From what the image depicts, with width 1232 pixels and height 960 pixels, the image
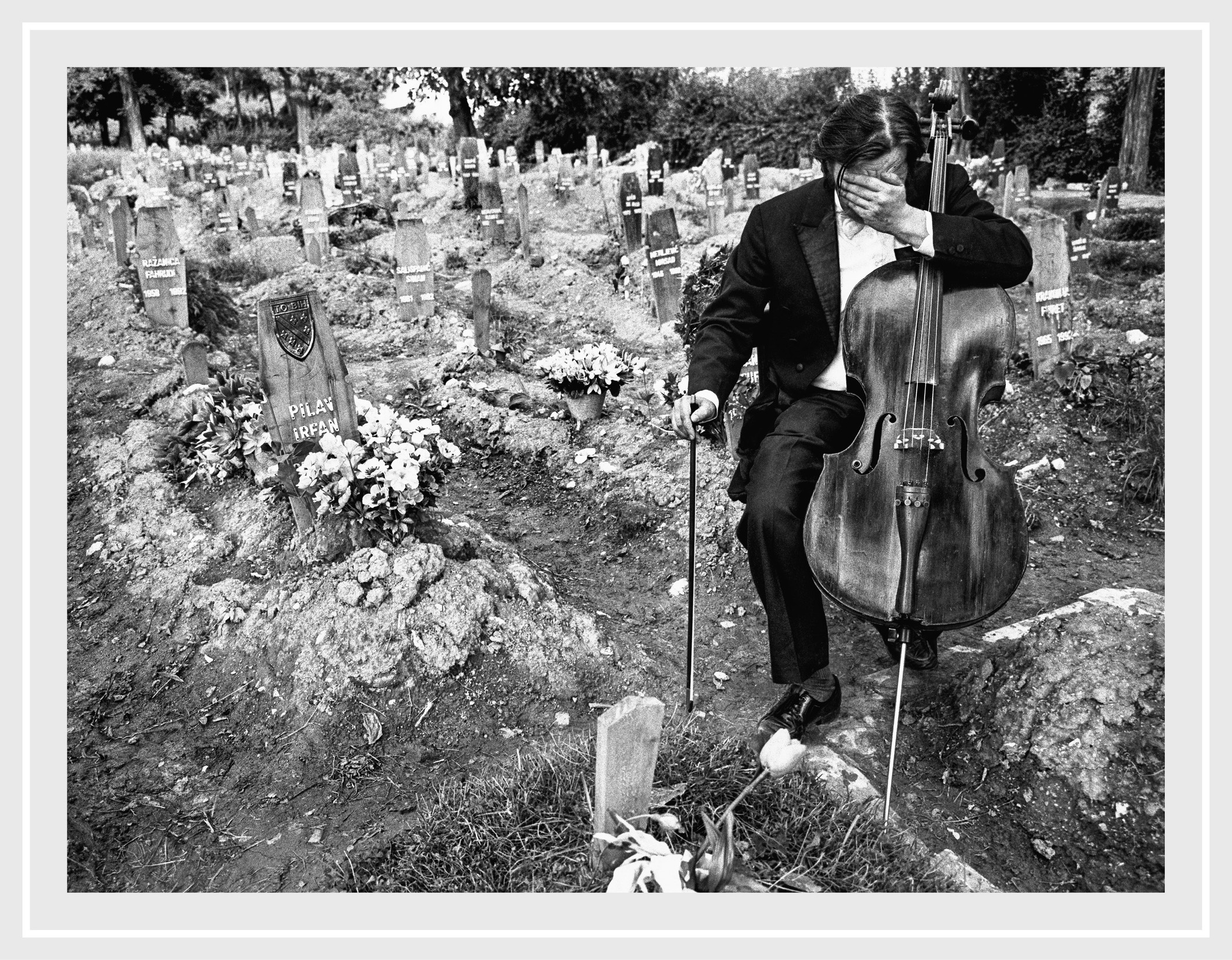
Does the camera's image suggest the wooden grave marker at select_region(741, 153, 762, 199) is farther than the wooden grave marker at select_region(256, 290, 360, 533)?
Yes

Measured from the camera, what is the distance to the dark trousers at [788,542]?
3.12m

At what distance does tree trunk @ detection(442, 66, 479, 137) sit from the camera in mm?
16547

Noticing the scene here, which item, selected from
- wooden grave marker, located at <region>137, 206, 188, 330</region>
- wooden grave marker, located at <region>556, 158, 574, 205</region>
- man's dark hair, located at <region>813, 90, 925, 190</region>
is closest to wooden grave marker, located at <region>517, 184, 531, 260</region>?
wooden grave marker, located at <region>556, 158, 574, 205</region>

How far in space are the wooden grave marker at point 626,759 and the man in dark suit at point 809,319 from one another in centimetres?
75

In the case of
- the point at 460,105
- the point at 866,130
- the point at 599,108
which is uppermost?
the point at 599,108

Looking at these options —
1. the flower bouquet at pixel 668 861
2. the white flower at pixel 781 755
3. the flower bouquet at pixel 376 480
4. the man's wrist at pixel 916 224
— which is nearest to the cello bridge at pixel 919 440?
the man's wrist at pixel 916 224

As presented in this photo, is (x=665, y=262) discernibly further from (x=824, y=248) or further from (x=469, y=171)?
(x=469, y=171)

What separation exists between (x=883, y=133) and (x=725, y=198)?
1110 centimetres

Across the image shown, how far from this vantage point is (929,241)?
2965mm

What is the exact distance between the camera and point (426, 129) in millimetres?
23344

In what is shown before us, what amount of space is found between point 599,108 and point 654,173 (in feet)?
15.5

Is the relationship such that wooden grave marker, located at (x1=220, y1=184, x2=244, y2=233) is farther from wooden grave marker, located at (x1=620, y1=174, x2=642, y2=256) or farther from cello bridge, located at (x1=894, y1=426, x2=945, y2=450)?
cello bridge, located at (x1=894, y1=426, x2=945, y2=450)

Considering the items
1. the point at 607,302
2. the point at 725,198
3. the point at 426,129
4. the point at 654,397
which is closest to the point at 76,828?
the point at 654,397

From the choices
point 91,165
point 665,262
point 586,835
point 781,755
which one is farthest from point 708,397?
point 91,165
